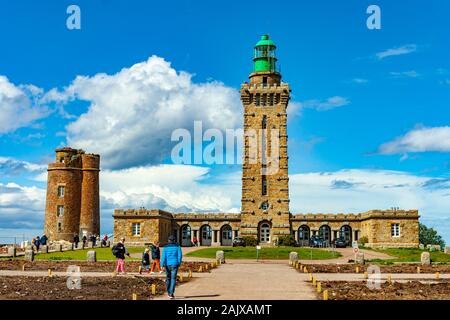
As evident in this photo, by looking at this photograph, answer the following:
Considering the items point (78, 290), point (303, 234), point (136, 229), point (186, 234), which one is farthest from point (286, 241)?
point (78, 290)

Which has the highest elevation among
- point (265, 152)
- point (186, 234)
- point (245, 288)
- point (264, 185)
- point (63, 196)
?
point (265, 152)

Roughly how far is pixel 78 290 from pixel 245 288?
5.65 metres

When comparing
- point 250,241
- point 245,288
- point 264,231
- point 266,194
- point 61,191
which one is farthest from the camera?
point 61,191

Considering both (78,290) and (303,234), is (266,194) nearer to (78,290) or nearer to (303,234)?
(303,234)

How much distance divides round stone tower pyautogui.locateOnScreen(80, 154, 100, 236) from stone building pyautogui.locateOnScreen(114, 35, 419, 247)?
216 inches

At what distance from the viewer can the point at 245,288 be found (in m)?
21.0

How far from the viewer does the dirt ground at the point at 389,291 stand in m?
18.4

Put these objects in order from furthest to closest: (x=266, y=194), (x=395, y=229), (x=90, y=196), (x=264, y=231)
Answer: (x=90, y=196) < (x=264, y=231) < (x=266, y=194) < (x=395, y=229)

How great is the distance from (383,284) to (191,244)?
50777mm

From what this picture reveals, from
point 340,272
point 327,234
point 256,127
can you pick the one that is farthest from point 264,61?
point 340,272

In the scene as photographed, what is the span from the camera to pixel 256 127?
230ft

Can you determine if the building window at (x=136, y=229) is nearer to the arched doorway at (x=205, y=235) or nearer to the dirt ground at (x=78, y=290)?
the arched doorway at (x=205, y=235)

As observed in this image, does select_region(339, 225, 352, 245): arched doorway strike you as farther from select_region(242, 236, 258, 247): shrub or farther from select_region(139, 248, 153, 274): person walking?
select_region(139, 248, 153, 274): person walking

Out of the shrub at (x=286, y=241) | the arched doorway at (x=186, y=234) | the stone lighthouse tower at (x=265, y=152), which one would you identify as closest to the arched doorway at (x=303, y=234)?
the stone lighthouse tower at (x=265, y=152)
